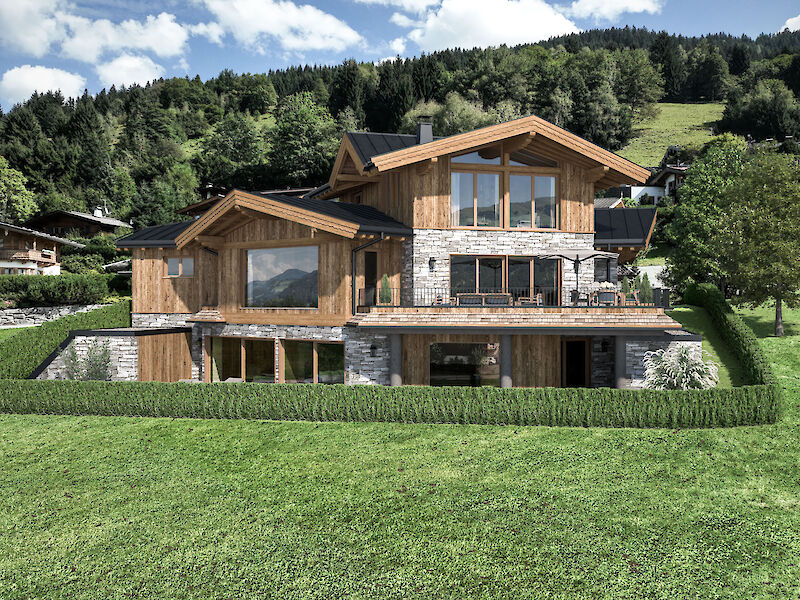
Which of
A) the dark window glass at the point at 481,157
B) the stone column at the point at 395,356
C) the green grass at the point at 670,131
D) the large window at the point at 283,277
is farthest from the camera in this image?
the green grass at the point at 670,131

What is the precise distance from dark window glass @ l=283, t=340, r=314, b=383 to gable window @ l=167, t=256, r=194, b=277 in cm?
668

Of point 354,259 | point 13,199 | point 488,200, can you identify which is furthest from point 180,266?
point 13,199

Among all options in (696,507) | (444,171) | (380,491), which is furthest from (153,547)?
(444,171)

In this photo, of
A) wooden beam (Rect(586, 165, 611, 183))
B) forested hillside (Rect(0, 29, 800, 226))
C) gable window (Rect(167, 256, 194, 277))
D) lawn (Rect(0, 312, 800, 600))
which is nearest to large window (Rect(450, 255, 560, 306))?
wooden beam (Rect(586, 165, 611, 183))

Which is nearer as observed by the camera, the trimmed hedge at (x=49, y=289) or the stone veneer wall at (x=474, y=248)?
the stone veneer wall at (x=474, y=248)

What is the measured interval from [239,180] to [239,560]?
2813 inches

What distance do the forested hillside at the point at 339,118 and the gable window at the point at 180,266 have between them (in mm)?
38586

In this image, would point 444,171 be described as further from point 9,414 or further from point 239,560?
point 9,414

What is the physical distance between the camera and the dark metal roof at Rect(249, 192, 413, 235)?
56.0 feet

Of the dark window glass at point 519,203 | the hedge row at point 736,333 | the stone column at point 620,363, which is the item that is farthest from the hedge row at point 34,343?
the hedge row at point 736,333

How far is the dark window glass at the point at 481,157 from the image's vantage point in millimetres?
18578

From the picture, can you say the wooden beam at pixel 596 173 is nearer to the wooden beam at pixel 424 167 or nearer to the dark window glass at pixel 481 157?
the dark window glass at pixel 481 157

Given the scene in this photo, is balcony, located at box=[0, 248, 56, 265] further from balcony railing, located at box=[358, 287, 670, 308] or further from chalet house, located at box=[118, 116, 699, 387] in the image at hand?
balcony railing, located at box=[358, 287, 670, 308]

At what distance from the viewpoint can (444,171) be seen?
18422 millimetres
